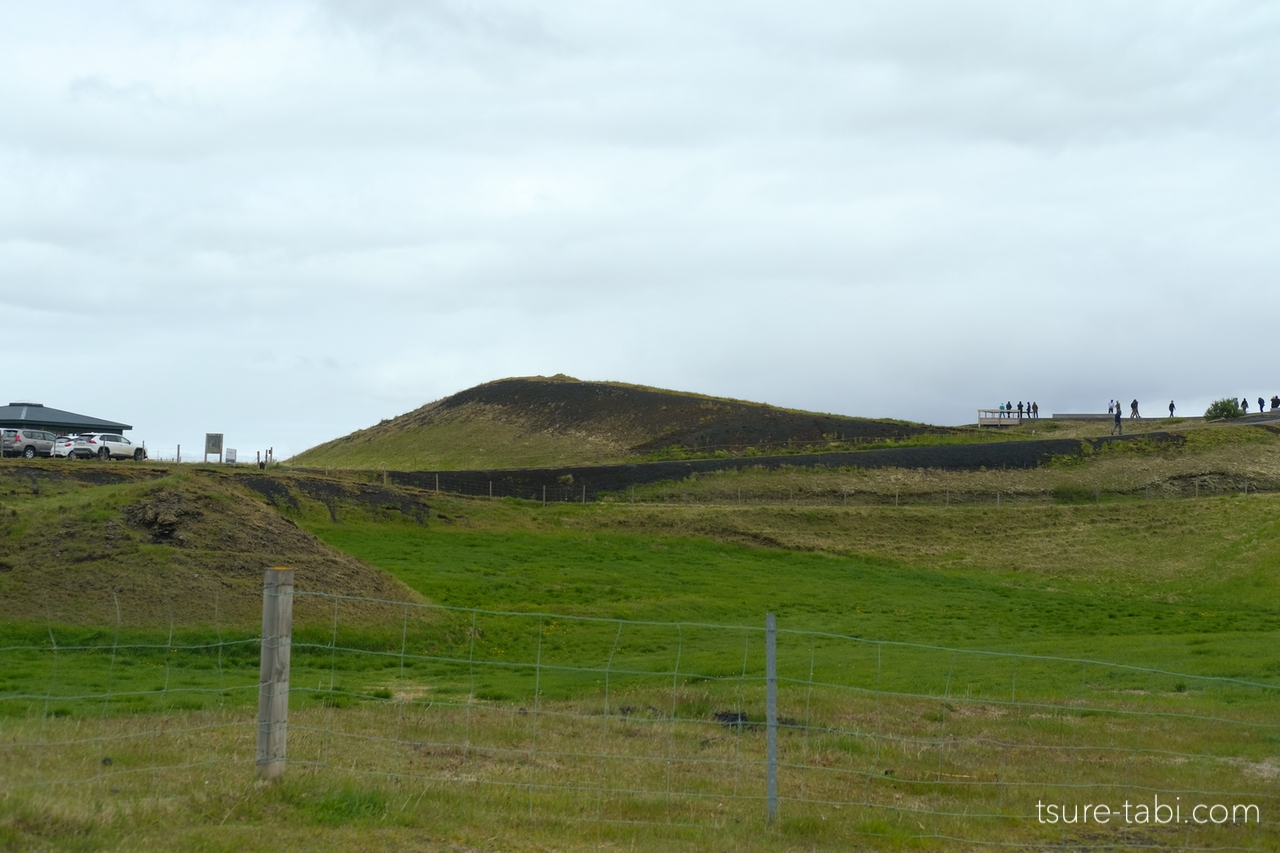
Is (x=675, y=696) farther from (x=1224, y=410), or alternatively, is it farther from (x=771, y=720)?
(x=1224, y=410)

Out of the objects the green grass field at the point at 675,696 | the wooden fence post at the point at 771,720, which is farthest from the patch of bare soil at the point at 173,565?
the wooden fence post at the point at 771,720

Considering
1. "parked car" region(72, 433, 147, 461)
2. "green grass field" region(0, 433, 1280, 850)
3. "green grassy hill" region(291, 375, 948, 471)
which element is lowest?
"green grass field" region(0, 433, 1280, 850)

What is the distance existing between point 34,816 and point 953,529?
47.1m

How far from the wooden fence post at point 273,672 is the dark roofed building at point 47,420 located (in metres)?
74.7

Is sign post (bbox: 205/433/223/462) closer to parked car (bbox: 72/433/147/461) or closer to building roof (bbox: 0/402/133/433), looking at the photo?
parked car (bbox: 72/433/147/461)

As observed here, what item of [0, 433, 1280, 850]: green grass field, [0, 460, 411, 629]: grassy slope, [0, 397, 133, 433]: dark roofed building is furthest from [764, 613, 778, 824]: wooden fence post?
[0, 397, 133, 433]: dark roofed building

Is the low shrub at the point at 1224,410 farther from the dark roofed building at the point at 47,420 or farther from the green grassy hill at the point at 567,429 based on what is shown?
the dark roofed building at the point at 47,420

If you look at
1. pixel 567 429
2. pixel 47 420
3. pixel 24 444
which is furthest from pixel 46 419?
pixel 567 429

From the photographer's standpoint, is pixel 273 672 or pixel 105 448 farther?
pixel 105 448

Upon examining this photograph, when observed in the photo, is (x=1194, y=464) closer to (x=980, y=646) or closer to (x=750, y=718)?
(x=980, y=646)

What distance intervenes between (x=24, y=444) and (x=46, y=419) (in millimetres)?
22169

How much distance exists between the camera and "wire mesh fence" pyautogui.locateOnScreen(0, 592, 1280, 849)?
9.20 meters

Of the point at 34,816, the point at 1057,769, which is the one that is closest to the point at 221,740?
the point at 34,816

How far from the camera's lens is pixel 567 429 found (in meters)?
80.7
